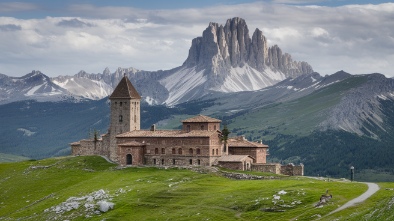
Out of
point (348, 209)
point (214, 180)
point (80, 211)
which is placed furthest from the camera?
point (214, 180)

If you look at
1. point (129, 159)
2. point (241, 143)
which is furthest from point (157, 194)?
point (241, 143)

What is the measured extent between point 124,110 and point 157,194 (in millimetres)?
60720

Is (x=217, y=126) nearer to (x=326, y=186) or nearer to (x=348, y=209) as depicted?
(x=326, y=186)

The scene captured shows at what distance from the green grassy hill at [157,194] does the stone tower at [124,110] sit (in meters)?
11.6

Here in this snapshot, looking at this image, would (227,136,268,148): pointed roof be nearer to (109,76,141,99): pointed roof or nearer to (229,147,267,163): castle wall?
(229,147,267,163): castle wall

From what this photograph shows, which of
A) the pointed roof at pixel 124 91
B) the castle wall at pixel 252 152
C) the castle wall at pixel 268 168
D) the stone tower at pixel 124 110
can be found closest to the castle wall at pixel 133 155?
the stone tower at pixel 124 110

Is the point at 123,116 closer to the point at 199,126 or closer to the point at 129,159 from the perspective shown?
the point at 129,159

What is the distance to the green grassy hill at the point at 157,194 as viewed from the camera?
11019 centimetres

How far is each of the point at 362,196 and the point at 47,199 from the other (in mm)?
64860

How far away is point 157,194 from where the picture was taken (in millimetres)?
132125

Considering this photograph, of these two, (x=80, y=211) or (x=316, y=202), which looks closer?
(x=316, y=202)

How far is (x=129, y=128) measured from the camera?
618 ft

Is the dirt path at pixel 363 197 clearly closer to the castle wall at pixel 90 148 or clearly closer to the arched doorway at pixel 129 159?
the arched doorway at pixel 129 159

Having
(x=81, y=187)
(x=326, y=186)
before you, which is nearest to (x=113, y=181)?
(x=81, y=187)
